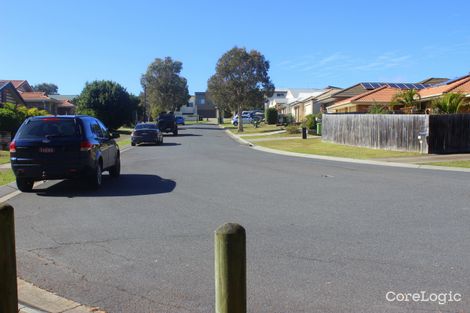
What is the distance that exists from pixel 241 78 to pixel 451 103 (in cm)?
3129

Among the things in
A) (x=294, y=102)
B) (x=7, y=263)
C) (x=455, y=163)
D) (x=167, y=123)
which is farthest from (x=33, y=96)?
(x=7, y=263)

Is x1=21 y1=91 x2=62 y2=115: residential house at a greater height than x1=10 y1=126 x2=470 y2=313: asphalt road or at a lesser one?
greater

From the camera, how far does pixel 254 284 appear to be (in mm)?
5141

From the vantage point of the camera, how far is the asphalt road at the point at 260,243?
489 centimetres

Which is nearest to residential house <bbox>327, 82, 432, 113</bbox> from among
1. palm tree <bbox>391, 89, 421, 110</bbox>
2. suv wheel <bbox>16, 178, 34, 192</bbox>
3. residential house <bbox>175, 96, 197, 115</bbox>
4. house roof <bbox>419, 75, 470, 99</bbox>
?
house roof <bbox>419, 75, 470, 99</bbox>

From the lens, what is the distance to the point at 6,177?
541 inches

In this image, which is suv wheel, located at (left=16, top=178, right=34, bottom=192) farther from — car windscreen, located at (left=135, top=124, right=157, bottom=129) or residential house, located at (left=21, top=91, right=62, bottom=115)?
residential house, located at (left=21, top=91, right=62, bottom=115)

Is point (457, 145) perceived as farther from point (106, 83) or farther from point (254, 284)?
point (106, 83)

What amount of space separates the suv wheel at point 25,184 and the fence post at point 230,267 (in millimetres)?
9272

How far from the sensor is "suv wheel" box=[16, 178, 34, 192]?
37.6ft

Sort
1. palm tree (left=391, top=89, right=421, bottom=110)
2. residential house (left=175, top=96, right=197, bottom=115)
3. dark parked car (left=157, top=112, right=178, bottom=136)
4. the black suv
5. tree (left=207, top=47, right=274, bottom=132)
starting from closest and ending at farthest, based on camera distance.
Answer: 1. the black suv
2. palm tree (left=391, top=89, right=421, bottom=110)
3. dark parked car (left=157, top=112, right=178, bottom=136)
4. tree (left=207, top=47, right=274, bottom=132)
5. residential house (left=175, top=96, right=197, bottom=115)

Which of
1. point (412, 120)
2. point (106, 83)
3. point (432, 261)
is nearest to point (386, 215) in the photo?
point (432, 261)

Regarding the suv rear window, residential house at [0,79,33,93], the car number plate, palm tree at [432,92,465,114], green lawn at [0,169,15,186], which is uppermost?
residential house at [0,79,33,93]

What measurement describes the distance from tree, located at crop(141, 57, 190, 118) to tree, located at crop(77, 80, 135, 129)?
39.0 m
